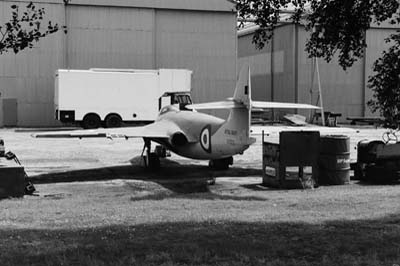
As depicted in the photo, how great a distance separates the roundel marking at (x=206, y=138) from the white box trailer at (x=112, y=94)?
20.4 meters

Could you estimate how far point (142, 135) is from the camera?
18.1 metres

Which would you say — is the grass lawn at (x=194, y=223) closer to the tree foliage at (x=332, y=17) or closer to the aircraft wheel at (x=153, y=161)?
the aircraft wheel at (x=153, y=161)

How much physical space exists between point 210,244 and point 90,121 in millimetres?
33834

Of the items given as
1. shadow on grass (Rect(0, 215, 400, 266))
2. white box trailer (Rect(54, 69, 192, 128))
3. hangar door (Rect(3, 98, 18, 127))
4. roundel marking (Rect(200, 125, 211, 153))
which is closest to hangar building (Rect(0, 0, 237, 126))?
hangar door (Rect(3, 98, 18, 127))

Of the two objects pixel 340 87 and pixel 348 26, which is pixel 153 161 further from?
pixel 340 87

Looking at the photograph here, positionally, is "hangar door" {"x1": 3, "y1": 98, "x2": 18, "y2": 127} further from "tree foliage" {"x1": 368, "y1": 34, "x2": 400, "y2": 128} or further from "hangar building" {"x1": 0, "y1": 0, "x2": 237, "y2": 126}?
"tree foliage" {"x1": 368, "y1": 34, "x2": 400, "y2": 128}

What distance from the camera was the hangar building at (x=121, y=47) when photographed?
146 ft

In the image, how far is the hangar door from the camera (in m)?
44.5

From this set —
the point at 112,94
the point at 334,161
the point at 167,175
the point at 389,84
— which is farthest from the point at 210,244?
the point at 112,94

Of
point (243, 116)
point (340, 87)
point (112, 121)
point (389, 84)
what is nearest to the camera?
point (389, 84)

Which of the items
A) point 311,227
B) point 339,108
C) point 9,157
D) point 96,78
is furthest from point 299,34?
point 311,227

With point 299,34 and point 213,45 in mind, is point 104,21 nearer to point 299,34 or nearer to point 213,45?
point 213,45

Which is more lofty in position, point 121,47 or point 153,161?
point 121,47

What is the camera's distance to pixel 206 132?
17.4 meters
